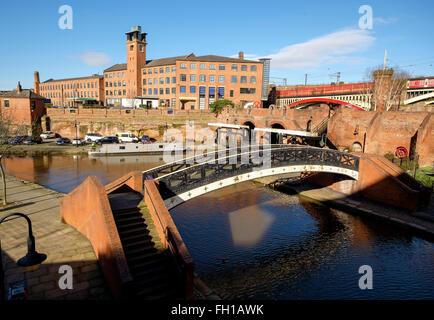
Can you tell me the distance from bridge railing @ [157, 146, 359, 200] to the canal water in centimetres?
344

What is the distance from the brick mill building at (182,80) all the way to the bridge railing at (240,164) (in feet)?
94.5

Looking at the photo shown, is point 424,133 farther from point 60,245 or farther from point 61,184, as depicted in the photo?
point 61,184

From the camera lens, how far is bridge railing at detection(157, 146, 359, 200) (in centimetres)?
1296

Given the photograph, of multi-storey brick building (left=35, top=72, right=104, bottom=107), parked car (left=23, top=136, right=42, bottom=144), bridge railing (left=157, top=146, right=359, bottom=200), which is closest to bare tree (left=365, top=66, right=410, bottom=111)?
bridge railing (left=157, top=146, right=359, bottom=200)

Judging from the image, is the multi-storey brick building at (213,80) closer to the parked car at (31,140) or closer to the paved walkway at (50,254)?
the parked car at (31,140)

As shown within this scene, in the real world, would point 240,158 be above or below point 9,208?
above

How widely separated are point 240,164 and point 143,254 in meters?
7.80

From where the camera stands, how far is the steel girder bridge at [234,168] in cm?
1302

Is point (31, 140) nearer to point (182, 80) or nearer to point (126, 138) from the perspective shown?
point (126, 138)

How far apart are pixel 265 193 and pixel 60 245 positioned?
16.2m

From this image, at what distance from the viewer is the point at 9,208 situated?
16.5 meters

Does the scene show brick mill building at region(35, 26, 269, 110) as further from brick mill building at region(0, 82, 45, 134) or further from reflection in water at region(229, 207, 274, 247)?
reflection in water at region(229, 207, 274, 247)

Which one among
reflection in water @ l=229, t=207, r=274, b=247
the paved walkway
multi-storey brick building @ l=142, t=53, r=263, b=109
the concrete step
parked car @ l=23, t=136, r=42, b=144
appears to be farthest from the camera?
multi-storey brick building @ l=142, t=53, r=263, b=109

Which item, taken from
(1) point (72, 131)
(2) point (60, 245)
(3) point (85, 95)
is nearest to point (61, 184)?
(2) point (60, 245)
